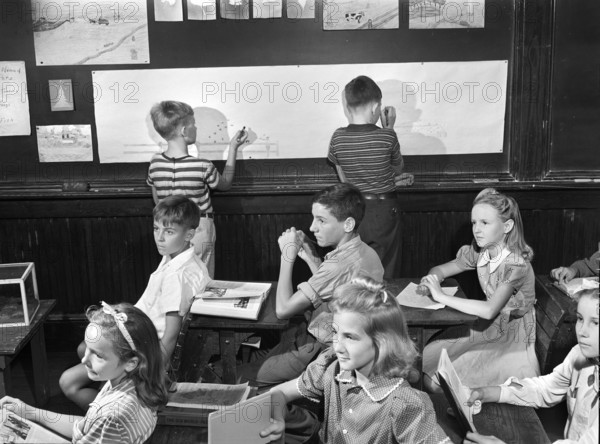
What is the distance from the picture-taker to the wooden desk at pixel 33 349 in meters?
3.45

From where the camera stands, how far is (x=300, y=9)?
455 cm

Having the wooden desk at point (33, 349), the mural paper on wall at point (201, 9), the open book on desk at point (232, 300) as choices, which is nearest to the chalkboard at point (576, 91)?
the mural paper on wall at point (201, 9)

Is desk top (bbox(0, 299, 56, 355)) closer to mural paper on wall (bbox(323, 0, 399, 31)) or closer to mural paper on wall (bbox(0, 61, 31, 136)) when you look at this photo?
mural paper on wall (bbox(0, 61, 31, 136))

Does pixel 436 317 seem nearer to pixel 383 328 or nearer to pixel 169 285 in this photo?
pixel 383 328

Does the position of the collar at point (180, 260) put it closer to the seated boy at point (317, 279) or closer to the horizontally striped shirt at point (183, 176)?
the seated boy at point (317, 279)

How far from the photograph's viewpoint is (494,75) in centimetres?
466

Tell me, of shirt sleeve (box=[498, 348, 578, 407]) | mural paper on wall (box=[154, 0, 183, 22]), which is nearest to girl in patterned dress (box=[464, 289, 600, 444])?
shirt sleeve (box=[498, 348, 578, 407])

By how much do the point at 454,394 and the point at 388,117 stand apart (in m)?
2.35

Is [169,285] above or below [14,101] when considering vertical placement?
below

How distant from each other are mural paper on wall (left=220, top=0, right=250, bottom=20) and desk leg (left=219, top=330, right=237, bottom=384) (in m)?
2.08

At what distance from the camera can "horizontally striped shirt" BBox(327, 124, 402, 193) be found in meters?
4.26

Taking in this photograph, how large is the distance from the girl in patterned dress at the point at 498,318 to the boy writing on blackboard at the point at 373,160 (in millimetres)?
778

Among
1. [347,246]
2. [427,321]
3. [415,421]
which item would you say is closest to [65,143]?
[347,246]

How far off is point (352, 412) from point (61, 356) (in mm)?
2902
